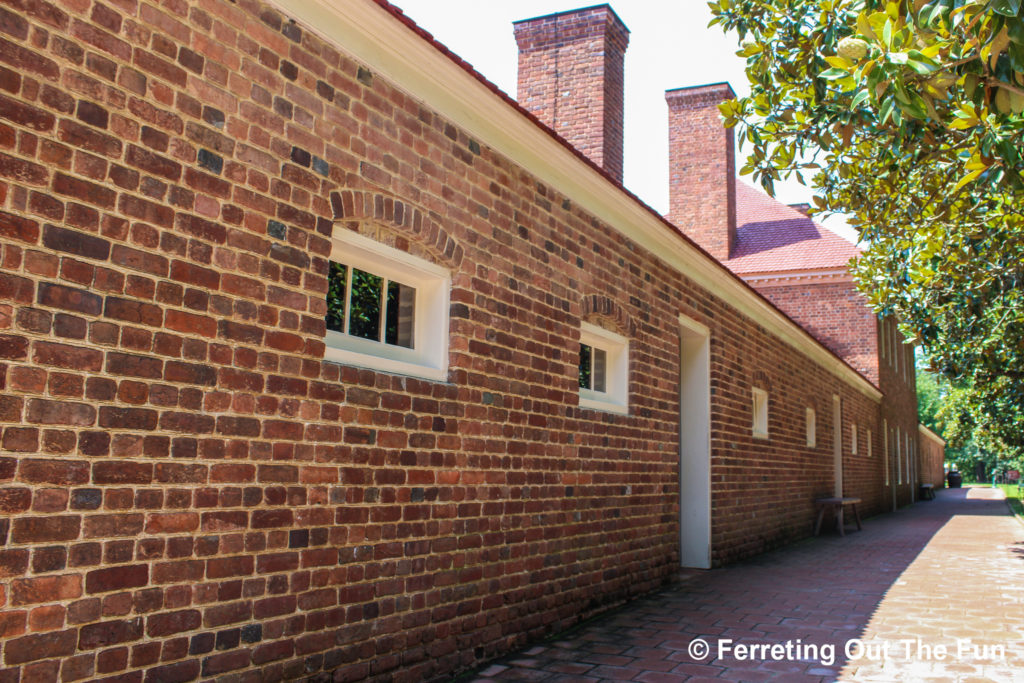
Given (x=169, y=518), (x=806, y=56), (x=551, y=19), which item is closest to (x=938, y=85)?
(x=806, y=56)

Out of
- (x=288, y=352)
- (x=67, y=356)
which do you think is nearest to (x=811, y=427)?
(x=288, y=352)

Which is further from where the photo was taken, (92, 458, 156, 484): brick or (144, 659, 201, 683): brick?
(144, 659, 201, 683): brick

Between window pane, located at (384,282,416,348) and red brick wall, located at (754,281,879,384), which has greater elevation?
red brick wall, located at (754,281,879,384)

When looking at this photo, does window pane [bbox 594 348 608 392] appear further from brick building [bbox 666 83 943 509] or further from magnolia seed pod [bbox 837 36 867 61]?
brick building [bbox 666 83 943 509]

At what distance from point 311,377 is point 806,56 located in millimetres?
4392

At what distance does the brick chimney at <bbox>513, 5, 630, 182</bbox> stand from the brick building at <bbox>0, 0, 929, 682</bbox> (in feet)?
13.6

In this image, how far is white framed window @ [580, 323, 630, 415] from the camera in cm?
729

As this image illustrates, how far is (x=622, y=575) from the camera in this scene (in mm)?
7559

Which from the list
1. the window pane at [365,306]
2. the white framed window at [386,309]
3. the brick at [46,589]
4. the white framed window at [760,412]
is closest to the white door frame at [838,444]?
the white framed window at [760,412]

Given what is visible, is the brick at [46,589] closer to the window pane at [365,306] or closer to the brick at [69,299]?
the brick at [69,299]

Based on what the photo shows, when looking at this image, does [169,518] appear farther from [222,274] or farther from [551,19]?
[551,19]

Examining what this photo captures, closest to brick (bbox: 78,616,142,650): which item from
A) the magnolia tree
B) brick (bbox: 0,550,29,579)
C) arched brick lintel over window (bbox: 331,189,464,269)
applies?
brick (bbox: 0,550,29,579)

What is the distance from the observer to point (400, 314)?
16.7 feet

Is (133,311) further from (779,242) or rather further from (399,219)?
(779,242)
